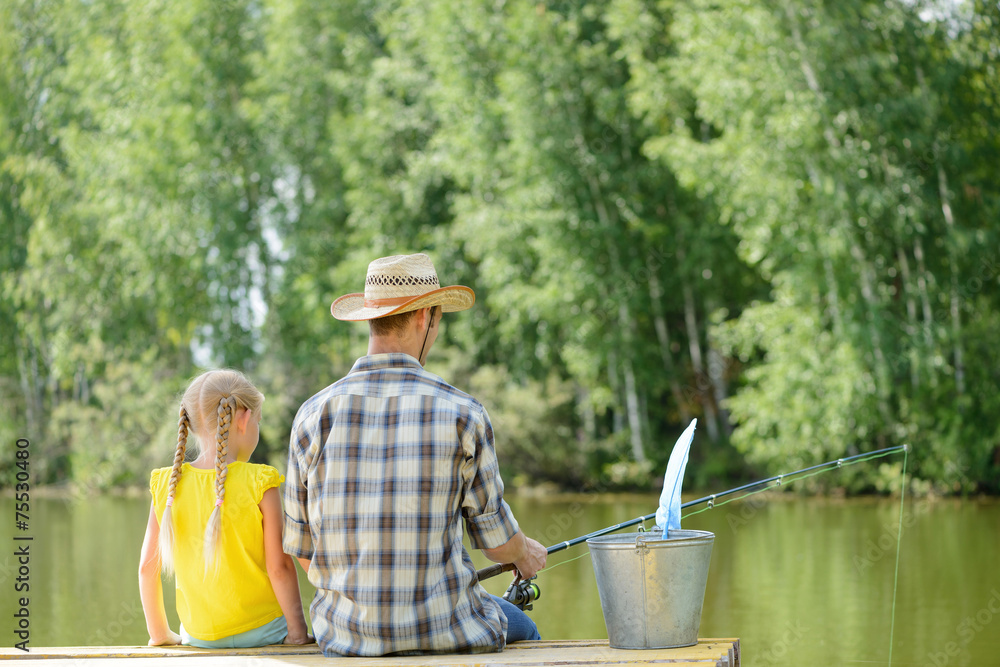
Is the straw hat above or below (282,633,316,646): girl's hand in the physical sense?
above

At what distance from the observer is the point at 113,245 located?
2014cm

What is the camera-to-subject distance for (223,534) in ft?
9.78

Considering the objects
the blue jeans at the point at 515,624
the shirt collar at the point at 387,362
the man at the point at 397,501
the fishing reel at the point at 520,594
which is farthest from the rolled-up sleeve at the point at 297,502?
the fishing reel at the point at 520,594

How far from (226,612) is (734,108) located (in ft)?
41.2

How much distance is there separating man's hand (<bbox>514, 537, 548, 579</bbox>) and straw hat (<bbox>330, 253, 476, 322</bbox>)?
62 centimetres

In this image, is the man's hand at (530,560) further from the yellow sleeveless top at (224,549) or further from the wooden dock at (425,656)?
→ the yellow sleeveless top at (224,549)

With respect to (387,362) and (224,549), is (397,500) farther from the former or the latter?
(224,549)

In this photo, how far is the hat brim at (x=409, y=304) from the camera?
268cm

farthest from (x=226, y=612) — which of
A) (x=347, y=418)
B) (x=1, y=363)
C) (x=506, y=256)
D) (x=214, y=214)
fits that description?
(x=1, y=363)

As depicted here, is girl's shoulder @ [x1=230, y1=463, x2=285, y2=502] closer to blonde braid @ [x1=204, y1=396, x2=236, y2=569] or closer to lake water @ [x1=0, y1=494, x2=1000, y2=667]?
blonde braid @ [x1=204, y1=396, x2=236, y2=569]

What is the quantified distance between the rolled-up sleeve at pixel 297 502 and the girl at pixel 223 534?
21 centimetres

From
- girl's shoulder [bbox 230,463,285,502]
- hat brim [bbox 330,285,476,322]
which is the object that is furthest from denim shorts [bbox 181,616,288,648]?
hat brim [bbox 330,285,476,322]

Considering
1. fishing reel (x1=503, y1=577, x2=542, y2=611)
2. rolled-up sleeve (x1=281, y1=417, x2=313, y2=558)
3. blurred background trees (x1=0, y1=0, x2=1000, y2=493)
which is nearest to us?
rolled-up sleeve (x1=281, y1=417, x2=313, y2=558)

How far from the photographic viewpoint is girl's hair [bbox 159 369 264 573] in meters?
2.95
